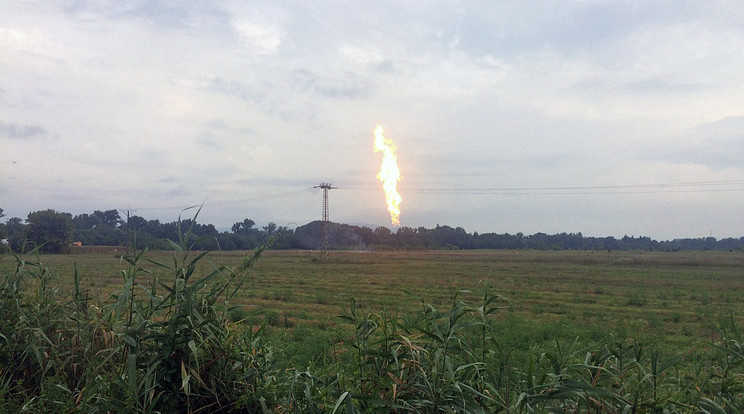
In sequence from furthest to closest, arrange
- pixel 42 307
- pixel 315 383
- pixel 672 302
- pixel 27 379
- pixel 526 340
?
pixel 672 302, pixel 526 340, pixel 42 307, pixel 27 379, pixel 315 383

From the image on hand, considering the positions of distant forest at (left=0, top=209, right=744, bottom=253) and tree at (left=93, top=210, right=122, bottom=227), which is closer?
distant forest at (left=0, top=209, right=744, bottom=253)

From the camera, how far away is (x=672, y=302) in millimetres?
22766

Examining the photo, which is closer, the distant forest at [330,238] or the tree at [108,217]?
the distant forest at [330,238]

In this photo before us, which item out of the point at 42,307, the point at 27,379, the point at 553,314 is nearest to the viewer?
the point at 27,379

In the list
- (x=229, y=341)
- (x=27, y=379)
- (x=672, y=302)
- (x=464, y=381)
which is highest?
(x=229, y=341)

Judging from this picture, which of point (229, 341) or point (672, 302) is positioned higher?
point (229, 341)

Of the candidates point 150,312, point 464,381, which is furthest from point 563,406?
point 150,312

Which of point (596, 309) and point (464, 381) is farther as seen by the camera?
point (596, 309)

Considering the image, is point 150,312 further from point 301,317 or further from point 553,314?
point 553,314

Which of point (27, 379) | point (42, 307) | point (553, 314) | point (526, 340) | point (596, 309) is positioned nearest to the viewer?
point (27, 379)

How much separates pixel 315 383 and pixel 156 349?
3.50 feet

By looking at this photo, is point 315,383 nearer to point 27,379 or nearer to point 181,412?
point 181,412

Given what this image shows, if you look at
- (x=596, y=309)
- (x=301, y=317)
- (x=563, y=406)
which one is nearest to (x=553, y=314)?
(x=596, y=309)

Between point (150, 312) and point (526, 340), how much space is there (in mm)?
11015
